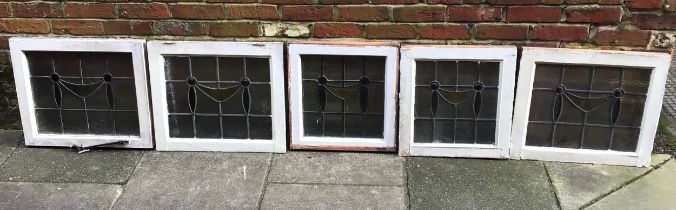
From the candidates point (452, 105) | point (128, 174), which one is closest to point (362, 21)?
point (452, 105)

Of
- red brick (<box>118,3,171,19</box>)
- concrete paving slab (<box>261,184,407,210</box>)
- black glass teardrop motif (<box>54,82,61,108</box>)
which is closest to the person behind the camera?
concrete paving slab (<box>261,184,407,210</box>)

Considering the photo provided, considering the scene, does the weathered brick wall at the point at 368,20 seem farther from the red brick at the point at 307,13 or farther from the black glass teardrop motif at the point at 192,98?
the black glass teardrop motif at the point at 192,98

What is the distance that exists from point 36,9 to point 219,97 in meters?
1.14

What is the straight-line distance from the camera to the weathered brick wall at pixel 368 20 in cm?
333

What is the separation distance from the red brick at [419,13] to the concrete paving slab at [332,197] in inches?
36.2

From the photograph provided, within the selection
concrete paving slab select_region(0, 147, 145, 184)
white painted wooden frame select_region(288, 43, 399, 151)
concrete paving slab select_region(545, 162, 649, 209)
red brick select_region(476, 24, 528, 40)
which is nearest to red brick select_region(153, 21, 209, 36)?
white painted wooden frame select_region(288, 43, 399, 151)

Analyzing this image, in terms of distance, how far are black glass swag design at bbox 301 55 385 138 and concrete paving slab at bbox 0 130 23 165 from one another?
1.79m

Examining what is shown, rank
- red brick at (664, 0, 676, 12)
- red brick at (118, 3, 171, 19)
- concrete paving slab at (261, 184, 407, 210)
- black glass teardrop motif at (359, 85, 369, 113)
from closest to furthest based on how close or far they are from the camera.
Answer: concrete paving slab at (261, 184, 407, 210) → red brick at (664, 0, 676, 12) → red brick at (118, 3, 171, 19) → black glass teardrop motif at (359, 85, 369, 113)

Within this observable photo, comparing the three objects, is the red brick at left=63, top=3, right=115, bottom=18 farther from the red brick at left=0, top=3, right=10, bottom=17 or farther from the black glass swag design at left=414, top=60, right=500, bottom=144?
the black glass swag design at left=414, top=60, right=500, bottom=144

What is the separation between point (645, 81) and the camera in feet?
11.2

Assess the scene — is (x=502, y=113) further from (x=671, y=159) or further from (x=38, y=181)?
(x=38, y=181)

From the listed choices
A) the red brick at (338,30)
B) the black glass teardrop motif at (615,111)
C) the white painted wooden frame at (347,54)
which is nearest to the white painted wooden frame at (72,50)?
the white painted wooden frame at (347,54)

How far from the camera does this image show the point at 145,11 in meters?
3.49

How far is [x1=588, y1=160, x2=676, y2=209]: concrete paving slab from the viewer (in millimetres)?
3170
